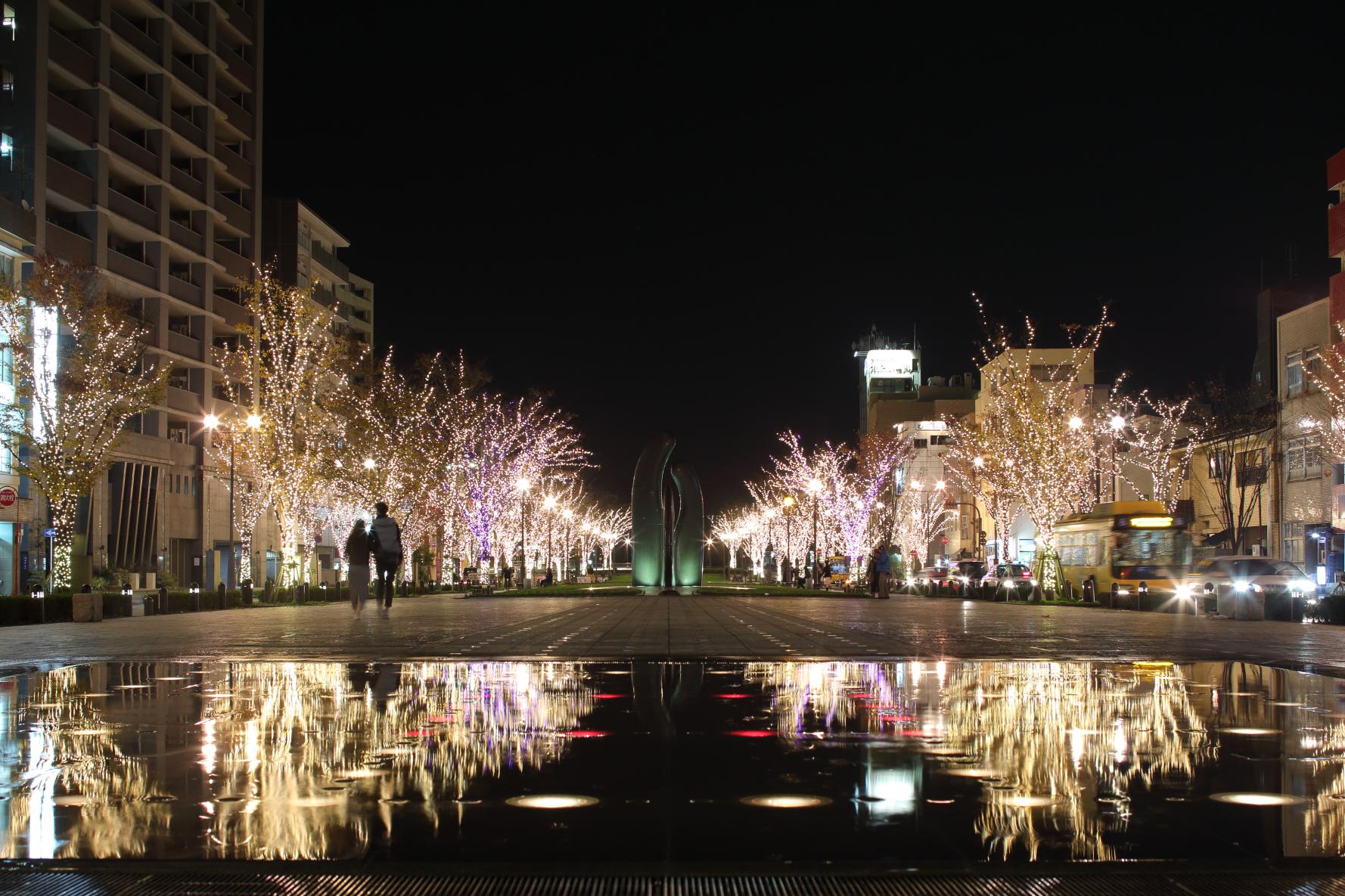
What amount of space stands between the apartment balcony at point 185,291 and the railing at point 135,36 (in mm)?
10777

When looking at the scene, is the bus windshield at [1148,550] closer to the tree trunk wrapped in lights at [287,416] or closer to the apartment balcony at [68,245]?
the tree trunk wrapped in lights at [287,416]

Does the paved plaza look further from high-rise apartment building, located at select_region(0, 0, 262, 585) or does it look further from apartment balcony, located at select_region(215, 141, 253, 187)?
apartment balcony, located at select_region(215, 141, 253, 187)

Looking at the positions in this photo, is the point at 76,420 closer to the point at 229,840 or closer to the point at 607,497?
the point at 229,840

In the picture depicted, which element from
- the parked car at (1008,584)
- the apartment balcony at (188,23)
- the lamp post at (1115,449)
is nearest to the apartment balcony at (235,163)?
the apartment balcony at (188,23)

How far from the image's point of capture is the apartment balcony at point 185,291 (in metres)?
65.8

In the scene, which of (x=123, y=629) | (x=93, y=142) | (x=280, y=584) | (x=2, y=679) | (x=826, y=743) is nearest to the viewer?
Result: (x=826, y=743)

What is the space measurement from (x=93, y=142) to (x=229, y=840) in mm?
59549

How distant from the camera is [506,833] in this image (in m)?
5.36

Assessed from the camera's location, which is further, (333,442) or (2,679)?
(333,442)

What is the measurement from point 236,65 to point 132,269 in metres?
16.9

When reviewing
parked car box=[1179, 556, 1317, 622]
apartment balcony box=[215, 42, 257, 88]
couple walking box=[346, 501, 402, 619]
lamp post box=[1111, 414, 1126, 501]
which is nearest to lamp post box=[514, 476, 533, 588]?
apartment balcony box=[215, 42, 257, 88]

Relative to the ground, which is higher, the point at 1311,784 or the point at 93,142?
the point at 93,142

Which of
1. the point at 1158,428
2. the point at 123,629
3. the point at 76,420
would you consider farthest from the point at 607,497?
the point at 123,629

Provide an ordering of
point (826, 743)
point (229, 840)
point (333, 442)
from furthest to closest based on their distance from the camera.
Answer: point (333, 442), point (826, 743), point (229, 840)
